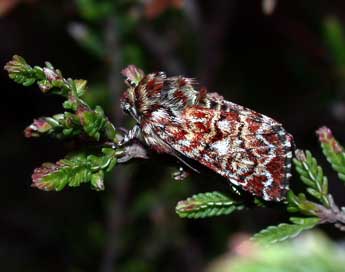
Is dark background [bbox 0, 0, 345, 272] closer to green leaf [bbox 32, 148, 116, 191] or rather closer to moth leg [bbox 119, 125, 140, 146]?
moth leg [bbox 119, 125, 140, 146]

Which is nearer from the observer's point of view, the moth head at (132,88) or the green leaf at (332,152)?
the green leaf at (332,152)

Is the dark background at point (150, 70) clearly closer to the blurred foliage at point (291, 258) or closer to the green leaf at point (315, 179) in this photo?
the green leaf at point (315, 179)

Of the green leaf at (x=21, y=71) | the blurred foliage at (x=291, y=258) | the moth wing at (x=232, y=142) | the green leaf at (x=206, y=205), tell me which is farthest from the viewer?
the moth wing at (x=232, y=142)

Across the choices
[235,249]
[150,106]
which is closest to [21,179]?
[150,106]

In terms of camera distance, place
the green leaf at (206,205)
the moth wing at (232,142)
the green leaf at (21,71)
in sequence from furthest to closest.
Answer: the moth wing at (232,142) < the green leaf at (206,205) < the green leaf at (21,71)

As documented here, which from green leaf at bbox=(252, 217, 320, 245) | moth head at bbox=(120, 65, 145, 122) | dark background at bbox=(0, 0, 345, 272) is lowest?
green leaf at bbox=(252, 217, 320, 245)

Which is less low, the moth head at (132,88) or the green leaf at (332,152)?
the moth head at (132,88)

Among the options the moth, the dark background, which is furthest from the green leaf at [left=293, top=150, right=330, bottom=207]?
the dark background

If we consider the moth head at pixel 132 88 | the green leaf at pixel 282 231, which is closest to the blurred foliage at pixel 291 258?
the green leaf at pixel 282 231
